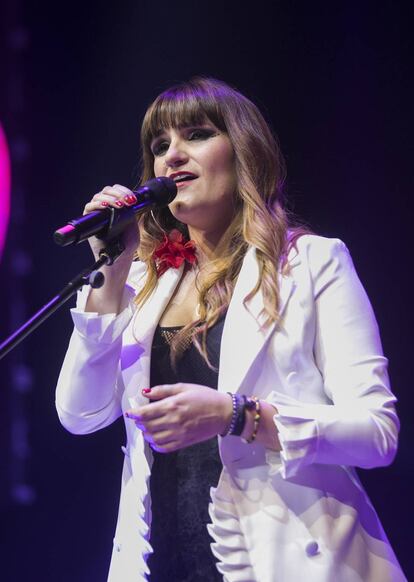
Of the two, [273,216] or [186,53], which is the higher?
[186,53]

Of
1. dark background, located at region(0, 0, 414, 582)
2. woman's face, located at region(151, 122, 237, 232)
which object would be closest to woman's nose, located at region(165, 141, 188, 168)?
woman's face, located at region(151, 122, 237, 232)

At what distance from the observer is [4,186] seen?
271 centimetres

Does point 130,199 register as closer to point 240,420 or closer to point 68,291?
point 68,291

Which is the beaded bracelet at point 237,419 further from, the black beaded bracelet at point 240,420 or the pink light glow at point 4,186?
the pink light glow at point 4,186

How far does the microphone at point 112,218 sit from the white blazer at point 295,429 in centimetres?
28

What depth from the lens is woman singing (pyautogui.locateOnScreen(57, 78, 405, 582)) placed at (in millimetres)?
1352

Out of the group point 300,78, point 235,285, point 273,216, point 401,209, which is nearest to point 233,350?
point 235,285

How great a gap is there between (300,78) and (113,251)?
1.32 meters

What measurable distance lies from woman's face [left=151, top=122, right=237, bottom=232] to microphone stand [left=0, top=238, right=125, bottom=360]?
477mm

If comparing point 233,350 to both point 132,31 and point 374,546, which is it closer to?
point 374,546

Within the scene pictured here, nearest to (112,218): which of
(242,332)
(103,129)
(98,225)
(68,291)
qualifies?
(98,225)

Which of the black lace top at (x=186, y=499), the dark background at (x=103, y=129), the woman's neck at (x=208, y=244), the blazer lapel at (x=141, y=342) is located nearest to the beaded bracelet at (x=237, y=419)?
the black lace top at (x=186, y=499)

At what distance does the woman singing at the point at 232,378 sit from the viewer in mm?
1352

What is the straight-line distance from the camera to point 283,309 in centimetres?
154
